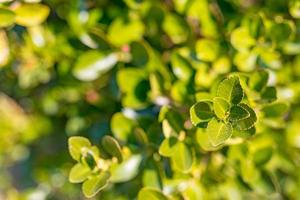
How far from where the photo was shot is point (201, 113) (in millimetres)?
815

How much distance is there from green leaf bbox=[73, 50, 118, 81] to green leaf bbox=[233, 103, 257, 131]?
42 centimetres

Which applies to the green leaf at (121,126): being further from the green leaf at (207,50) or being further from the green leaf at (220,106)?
the green leaf at (220,106)

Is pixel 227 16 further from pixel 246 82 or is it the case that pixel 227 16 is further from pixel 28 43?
pixel 28 43

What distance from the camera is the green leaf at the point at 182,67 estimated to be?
1.07 metres

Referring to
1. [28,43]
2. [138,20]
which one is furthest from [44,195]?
[138,20]

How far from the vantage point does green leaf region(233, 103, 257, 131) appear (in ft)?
2.57

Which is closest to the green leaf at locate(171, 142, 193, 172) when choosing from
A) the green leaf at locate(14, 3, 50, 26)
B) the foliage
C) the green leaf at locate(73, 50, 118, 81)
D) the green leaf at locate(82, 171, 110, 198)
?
the foliage

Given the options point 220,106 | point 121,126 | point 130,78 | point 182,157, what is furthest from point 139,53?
point 220,106

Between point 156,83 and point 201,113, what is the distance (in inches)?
11.8

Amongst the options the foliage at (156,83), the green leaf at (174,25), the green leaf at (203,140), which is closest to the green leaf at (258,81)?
the foliage at (156,83)

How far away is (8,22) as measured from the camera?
0.98 metres

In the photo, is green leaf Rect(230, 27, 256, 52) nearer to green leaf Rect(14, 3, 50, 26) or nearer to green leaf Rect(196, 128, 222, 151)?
green leaf Rect(196, 128, 222, 151)

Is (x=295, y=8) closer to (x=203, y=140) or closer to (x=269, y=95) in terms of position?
(x=269, y=95)

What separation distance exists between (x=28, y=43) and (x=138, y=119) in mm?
305
